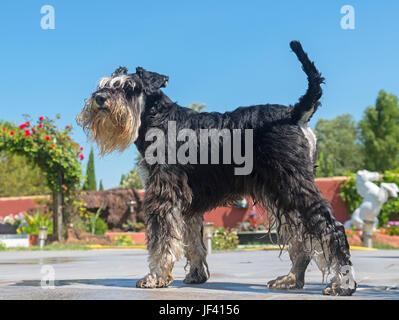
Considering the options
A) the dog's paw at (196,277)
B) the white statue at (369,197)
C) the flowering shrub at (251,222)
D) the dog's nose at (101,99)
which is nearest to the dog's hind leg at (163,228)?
the dog's paw at (196,277)

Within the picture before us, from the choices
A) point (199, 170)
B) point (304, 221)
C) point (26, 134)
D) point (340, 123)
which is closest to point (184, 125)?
point (199, 170)

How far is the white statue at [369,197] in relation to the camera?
1858 cm

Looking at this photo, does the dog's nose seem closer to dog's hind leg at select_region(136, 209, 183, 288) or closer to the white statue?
dog's hind leg at select_region(136, 209, 183, 288)

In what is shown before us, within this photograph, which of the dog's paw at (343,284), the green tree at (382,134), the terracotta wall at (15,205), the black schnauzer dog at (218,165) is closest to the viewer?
the dog's paw at (343,284)

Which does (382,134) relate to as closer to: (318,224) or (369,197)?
(369,197)

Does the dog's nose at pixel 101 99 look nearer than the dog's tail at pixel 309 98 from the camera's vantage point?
No

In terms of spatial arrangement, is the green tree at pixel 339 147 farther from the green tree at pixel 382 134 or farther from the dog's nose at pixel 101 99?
the dog's nose at pixel 101 99

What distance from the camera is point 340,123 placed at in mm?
55750

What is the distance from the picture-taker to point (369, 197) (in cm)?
1889

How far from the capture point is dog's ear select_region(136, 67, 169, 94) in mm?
4926

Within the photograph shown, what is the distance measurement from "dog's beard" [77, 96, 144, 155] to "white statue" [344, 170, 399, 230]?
15456 millimetres

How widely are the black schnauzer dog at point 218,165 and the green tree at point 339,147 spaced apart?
4474 cm

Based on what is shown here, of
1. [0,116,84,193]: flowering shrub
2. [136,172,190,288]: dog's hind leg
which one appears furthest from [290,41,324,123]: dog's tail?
[0,116,84,193]: flowering shrub

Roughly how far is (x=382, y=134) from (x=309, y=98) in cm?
4241
